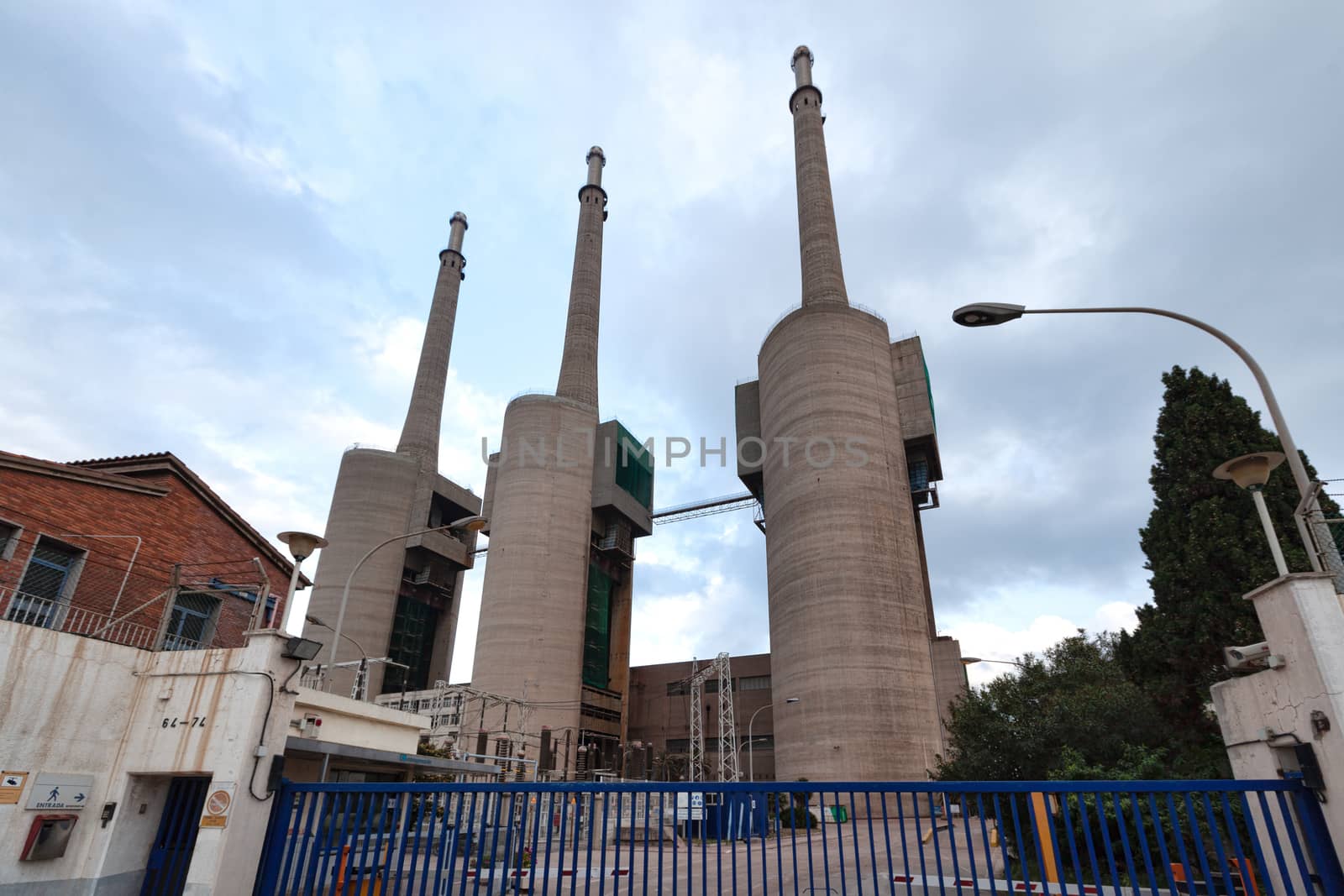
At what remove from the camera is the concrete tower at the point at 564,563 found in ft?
183

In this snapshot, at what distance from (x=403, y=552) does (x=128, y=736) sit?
198ft

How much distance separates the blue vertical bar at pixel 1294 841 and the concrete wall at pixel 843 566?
34.7 metres

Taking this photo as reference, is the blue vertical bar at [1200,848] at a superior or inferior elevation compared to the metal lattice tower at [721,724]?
inferior

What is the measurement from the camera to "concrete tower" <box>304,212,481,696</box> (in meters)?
62.9

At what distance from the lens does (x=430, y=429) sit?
74.0 m

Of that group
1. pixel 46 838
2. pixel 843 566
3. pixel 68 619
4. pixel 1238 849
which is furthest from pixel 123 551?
pixel 843 566

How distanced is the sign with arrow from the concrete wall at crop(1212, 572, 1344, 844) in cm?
1481

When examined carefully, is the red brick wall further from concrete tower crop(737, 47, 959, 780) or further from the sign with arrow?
concrete tower crop(737, 47, 959, 780)

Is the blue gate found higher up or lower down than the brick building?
lower down

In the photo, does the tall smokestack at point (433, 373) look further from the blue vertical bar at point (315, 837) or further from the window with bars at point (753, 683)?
the blue vertical bar at point (315, 837)

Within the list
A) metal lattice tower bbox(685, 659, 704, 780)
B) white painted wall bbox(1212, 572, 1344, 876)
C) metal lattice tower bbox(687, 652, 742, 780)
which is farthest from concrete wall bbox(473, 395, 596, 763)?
white painted wall bbox(1212, 572, 1344, 876)

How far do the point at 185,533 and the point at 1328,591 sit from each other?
21769mm

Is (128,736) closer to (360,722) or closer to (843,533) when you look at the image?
(360,722)

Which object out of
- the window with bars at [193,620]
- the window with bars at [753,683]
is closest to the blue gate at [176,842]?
the window with bars at [193,620]
